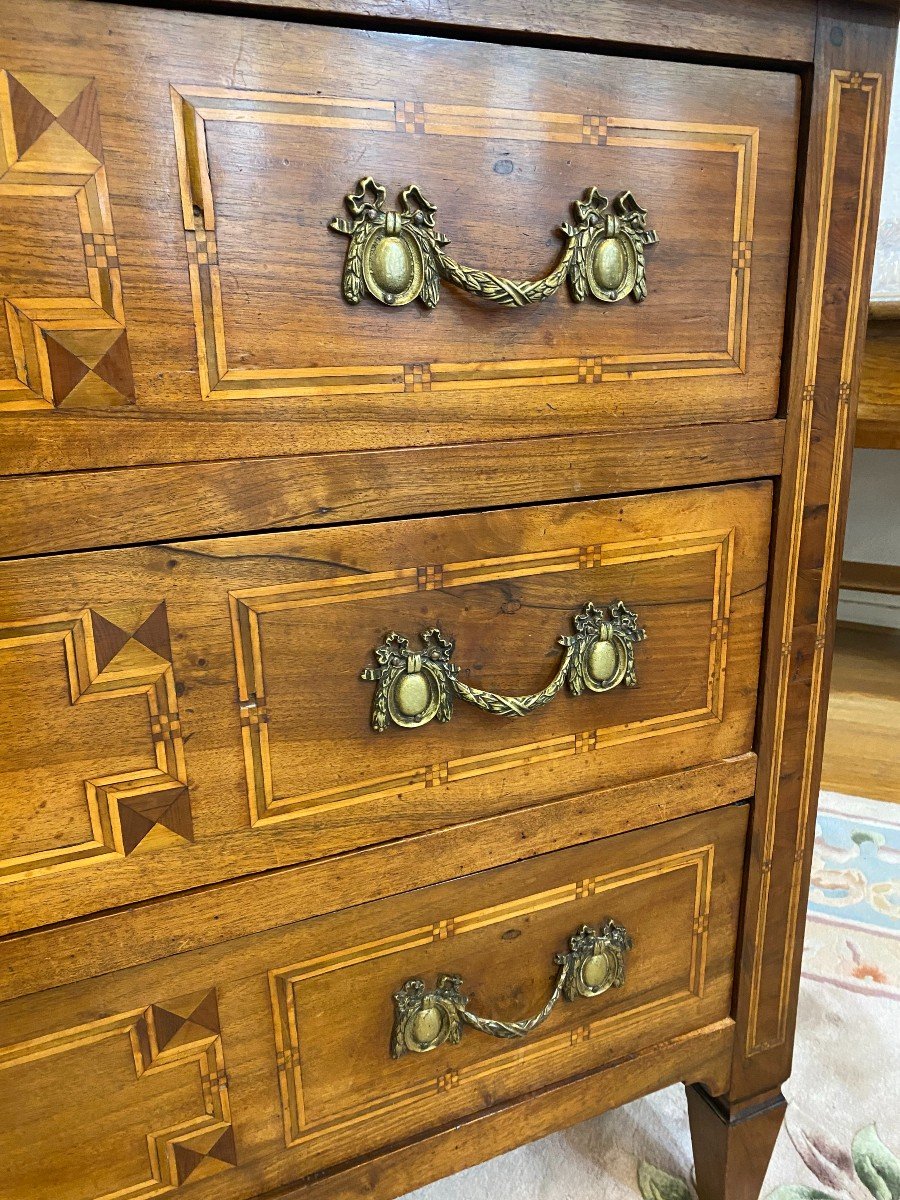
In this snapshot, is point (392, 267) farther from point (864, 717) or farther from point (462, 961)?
point (864, 717)

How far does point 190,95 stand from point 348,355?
133 millimetres

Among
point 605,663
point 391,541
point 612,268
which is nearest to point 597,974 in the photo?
point 605,663

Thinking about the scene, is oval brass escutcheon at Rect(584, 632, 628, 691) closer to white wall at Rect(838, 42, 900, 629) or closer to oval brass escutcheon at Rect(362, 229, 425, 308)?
oval brass escutcheon at Rect(362, 229, 425, 308)

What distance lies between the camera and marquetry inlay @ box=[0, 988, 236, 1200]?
1.61 feet

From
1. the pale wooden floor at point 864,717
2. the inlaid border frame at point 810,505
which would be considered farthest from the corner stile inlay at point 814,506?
the pale wooden floor at point 864,717

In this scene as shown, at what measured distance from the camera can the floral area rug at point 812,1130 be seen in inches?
31.5

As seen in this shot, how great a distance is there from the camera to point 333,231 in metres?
0.44

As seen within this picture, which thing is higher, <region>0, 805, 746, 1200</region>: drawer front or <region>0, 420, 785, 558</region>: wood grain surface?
<region>0, 420, 785, 558</region>: wood grain surface

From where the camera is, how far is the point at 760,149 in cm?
52

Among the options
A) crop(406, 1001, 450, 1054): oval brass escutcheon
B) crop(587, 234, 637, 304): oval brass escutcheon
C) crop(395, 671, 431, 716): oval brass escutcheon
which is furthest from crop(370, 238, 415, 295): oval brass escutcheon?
crop(406, 1001, 450, 1054): oval brass escutcheon

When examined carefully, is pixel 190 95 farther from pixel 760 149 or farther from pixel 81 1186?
pixel 81 1186

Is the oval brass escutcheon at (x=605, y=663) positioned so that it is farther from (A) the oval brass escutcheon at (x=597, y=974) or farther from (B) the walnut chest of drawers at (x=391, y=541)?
(A) the oval brass escutcheon at (x=597, y=974)

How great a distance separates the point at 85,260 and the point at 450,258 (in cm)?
18

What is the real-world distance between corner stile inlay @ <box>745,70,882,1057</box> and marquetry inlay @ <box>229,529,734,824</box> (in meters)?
0.06
